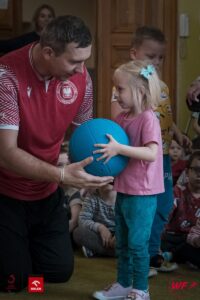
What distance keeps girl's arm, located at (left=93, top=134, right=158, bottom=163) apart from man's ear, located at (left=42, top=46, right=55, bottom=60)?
410 millimetres

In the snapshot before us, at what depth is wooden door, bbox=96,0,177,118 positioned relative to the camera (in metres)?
5.71

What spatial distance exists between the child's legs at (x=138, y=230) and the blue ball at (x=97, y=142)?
166mm

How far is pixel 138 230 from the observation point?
2.78 meters

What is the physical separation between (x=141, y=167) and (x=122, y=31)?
3262mm

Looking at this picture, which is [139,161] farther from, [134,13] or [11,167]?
[134,13]

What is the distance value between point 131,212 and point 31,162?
469 millimetres

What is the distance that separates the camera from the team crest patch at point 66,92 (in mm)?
2932

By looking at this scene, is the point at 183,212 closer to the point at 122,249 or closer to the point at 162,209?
the point at 162,209

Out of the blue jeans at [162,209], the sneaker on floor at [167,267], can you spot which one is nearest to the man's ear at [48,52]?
the blue jeans at [162,209]

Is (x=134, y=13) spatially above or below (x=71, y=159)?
above

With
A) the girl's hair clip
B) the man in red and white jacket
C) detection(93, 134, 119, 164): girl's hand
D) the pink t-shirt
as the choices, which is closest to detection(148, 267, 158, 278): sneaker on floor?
the man in red and white jacket

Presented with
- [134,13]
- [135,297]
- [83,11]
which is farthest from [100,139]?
[83,11]

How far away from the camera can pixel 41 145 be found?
298 centimetres

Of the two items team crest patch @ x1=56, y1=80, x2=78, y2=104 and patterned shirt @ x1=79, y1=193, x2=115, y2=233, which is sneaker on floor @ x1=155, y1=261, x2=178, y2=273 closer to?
patterned shirt @ x1=79, y1=193, x2=115, y2=233
